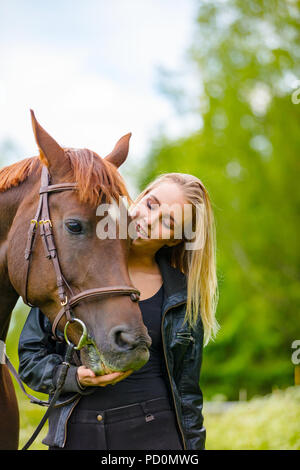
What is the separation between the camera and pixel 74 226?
2156 millimetres

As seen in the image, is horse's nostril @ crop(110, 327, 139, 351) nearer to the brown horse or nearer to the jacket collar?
the brown horse

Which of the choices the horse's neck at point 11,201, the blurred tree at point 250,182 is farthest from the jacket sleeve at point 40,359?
the blurred tree at point 250,182

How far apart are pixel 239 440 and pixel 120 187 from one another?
12.8 ft

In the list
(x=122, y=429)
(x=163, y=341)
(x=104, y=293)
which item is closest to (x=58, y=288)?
(x=104, y=293)

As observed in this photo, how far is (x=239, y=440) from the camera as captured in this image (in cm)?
511

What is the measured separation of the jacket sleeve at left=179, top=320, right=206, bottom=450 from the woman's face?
1.81ft

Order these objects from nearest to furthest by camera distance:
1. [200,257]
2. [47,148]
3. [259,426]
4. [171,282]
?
[47,148]
[171,282]
[200,257]
[259,426]

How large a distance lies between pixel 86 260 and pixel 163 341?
25.7 inches

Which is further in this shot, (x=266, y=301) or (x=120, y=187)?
(x=266, y=301)

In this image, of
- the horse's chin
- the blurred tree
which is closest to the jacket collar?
the horse's chin

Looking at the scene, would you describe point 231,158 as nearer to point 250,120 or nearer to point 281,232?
point 250,120

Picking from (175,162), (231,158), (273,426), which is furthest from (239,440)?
(175,162)

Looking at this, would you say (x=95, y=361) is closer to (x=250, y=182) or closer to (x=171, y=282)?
(x=171, y=282)

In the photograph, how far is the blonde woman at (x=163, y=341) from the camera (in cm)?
229
